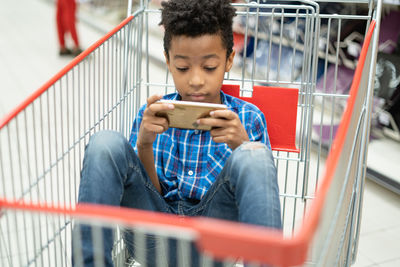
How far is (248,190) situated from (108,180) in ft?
1.09

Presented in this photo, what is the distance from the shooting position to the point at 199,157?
1468mm

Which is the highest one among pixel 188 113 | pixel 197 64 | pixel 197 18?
pixel 197 18

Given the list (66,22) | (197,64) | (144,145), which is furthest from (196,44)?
(66,22)

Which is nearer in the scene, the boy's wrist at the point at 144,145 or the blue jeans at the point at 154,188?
the blue jeans at the point at 154,188

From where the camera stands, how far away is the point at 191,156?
58.0 inches

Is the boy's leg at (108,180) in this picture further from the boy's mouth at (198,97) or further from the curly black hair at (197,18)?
the curly black hair at (197,18)

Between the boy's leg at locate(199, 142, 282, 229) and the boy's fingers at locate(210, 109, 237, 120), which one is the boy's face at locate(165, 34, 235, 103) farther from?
the boy's leg at locate(199, 142, 282, 229)

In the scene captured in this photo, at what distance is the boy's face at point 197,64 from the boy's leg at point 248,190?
27 centimetres

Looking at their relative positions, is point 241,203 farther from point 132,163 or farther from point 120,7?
point 120,7

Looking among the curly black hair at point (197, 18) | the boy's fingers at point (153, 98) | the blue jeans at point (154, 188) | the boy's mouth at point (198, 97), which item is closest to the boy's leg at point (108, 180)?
the blue jeans at point (154, 188)

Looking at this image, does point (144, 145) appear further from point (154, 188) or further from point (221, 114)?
point (221, 114)

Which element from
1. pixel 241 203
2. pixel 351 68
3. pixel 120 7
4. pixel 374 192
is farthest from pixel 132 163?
pixel 120 7

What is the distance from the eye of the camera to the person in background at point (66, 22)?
200 inches

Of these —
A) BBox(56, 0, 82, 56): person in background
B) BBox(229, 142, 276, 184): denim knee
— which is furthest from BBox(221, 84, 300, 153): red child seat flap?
BBox(56, 0, 82, 56): person in background
